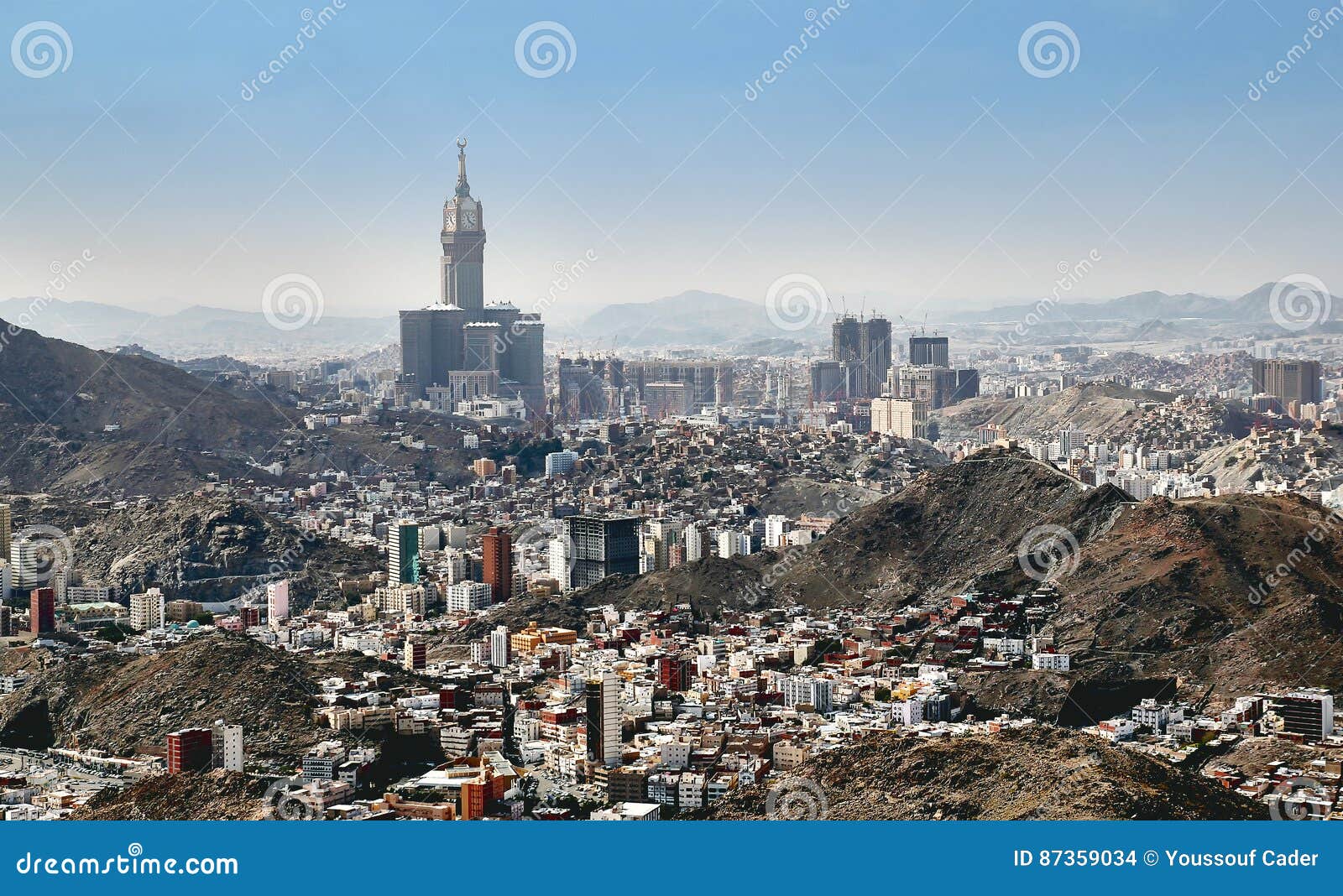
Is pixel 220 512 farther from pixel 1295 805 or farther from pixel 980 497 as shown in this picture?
pixel 1295 805

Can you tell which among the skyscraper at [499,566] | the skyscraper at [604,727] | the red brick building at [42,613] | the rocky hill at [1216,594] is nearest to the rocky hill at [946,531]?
the rocky hill at [1216,594]

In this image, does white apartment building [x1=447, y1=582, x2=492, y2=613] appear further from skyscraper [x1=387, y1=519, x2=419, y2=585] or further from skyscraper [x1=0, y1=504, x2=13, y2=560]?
skyscraper [x1=0, y1=504, x2=13, y2=560]

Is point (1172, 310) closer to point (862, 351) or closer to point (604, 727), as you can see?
point (862, 351)

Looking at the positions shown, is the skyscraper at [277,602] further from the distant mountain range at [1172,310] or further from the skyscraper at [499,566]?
the distant mountain range at [1172,310]

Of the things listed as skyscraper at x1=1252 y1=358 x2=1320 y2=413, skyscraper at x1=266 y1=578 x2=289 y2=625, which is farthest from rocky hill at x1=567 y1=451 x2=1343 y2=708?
skyscraper at x1=1252 y1=358 x2=1320 y2=413

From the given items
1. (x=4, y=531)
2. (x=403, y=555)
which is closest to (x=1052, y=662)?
(x=403, y=555)

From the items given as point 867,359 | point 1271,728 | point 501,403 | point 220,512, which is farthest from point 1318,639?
point 867,359
